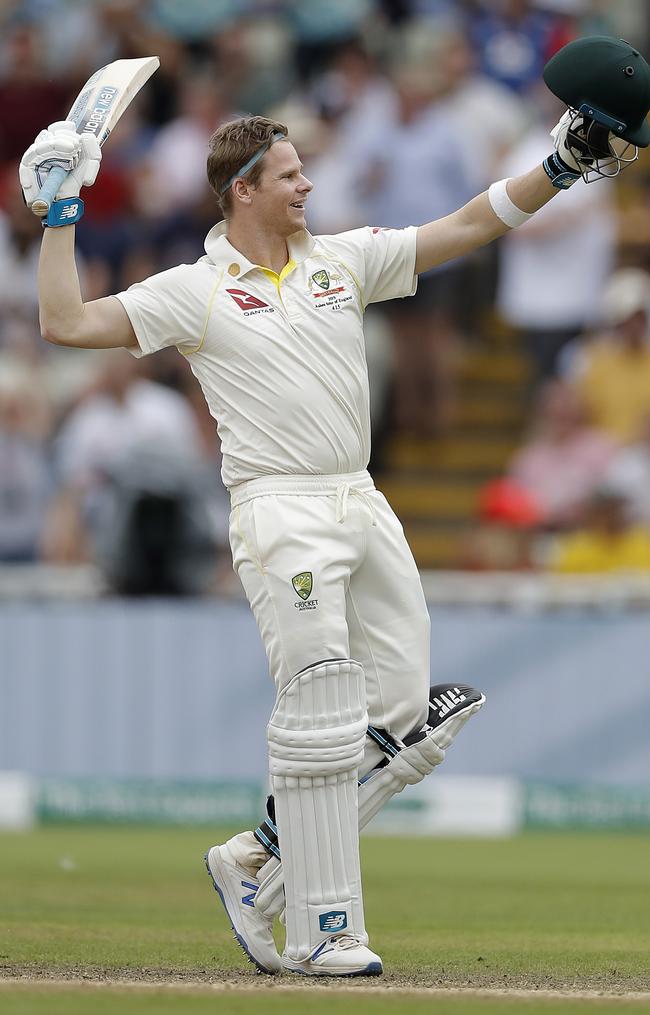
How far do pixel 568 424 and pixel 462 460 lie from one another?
1.78m

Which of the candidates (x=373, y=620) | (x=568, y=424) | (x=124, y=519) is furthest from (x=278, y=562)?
(x=568, y=424)

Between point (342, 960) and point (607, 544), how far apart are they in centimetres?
553

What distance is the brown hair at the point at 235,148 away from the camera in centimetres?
534

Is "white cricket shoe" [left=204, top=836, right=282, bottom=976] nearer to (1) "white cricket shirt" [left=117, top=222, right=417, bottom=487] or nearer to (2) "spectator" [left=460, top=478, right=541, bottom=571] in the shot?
(1) "white cricket shirt" [left=117, top=222, right=417, bottom=487]

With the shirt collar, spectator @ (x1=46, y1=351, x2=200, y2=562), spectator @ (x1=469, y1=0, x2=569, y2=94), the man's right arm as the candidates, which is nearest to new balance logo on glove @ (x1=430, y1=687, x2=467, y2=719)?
the shirt collar

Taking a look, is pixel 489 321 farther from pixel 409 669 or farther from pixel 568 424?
pixel 409 669

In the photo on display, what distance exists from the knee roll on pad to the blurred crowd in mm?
5202

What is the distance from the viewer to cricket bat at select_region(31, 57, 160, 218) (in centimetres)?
512

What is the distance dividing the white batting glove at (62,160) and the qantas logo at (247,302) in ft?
1.60

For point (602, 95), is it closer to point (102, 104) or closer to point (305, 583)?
point (102, 104)

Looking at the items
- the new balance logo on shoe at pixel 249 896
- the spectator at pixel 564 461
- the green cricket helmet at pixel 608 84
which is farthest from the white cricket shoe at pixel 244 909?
the spectator at pixel 564 461

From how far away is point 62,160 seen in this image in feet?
16.8

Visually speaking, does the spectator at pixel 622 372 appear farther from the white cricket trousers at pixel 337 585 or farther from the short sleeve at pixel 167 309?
the short sleeve at pixel 167 309

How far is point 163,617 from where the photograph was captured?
10.5 m
